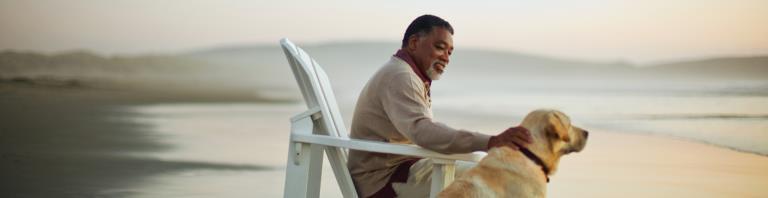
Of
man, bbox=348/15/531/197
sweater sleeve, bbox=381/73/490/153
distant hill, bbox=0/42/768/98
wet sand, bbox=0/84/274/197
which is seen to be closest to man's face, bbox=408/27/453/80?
man, bbox=348/15/531/197

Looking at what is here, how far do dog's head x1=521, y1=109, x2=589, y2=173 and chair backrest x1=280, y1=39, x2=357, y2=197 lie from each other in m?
0.81

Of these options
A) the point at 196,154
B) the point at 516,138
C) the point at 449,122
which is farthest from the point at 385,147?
the point at 449,122

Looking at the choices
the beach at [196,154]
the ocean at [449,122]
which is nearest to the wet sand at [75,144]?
the beach at [196,154]

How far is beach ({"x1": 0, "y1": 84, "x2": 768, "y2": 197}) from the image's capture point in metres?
6.99

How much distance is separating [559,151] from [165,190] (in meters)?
3.95

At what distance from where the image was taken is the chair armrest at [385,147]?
10.4ft

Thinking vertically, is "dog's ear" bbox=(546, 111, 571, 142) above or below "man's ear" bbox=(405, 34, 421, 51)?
below

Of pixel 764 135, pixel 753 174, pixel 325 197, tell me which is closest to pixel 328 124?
pixel 325 197

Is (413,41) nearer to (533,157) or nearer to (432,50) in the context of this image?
(432,50)

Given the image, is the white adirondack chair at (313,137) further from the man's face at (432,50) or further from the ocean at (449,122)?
the ocean at (449,122)

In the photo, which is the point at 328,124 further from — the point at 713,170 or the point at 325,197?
the point at 713,170

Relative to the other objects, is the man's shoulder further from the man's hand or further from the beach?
the beach

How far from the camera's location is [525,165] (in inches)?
114

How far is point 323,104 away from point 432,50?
16.1 inches
